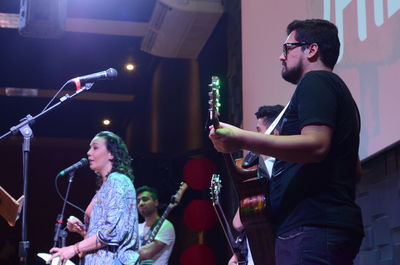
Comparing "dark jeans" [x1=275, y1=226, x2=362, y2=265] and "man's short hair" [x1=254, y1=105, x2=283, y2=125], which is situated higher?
"man's short hair" [x1=254, y1=105, x2=283, y2=125]

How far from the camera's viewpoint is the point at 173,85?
8609 mm

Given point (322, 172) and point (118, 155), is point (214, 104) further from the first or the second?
point (118, 155)

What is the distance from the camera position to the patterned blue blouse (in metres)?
3.49

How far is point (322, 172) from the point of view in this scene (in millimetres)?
1898

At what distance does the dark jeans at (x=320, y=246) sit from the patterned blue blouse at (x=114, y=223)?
1.82 m

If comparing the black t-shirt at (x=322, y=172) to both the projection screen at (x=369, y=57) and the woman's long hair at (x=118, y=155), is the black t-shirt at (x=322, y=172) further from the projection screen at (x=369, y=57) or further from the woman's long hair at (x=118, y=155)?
the woman's long hair at (x=118, y=155)

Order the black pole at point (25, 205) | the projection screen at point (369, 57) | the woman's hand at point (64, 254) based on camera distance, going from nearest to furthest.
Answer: the projection screen at point (369, 57)
the woman's hand at point (64, 254)
the black pole at point (25, 205)

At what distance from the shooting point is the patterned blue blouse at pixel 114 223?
11.5 feet

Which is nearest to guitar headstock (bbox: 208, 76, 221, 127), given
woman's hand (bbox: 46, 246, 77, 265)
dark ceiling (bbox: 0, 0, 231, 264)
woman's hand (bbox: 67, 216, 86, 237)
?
woman's hand (bbox: 46, 246, 77, 265)

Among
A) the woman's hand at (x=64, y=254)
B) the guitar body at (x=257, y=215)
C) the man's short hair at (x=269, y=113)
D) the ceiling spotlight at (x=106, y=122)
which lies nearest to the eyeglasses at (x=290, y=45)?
the guitar body at (x=257, y=215)

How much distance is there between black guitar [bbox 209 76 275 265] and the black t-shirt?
0.15 m

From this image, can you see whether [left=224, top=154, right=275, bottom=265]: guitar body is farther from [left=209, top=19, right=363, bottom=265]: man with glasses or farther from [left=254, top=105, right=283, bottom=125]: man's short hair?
[left=254, top=105, right=283, bottom=125]: man's short hair

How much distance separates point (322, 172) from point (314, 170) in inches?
1.0

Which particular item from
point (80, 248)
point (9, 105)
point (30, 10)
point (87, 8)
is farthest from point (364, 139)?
point (9, 105)
